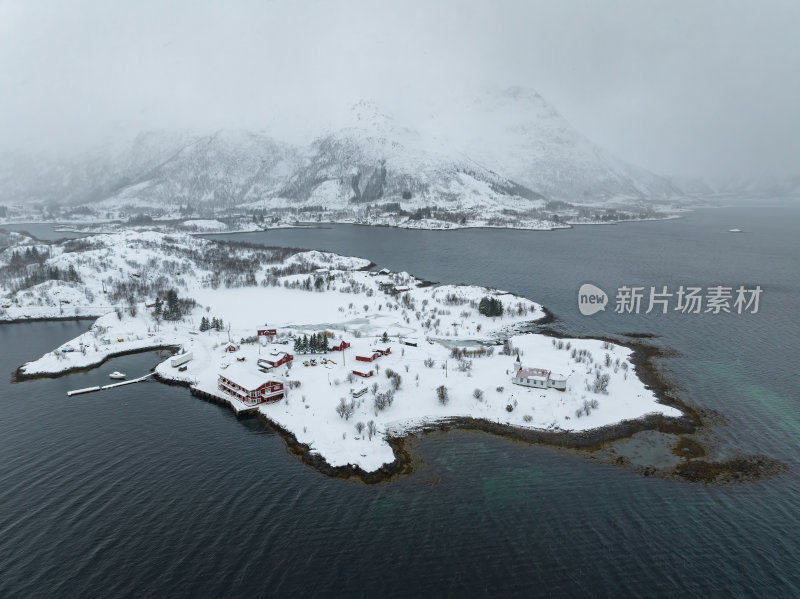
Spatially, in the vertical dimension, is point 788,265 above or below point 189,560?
above

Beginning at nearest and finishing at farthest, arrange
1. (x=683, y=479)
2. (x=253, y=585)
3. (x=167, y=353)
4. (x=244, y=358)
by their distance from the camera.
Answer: (x=253, y=585) < (x=683, y=479) < (x=244, y=358) < (x=167, y=353)

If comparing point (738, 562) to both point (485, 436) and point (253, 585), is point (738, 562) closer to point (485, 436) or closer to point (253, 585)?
point (485, 436)

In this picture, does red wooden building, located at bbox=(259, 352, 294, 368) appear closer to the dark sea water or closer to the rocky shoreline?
the rocky shoreline

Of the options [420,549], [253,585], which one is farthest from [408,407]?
[253,585]

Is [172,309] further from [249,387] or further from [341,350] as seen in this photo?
[249,387]
